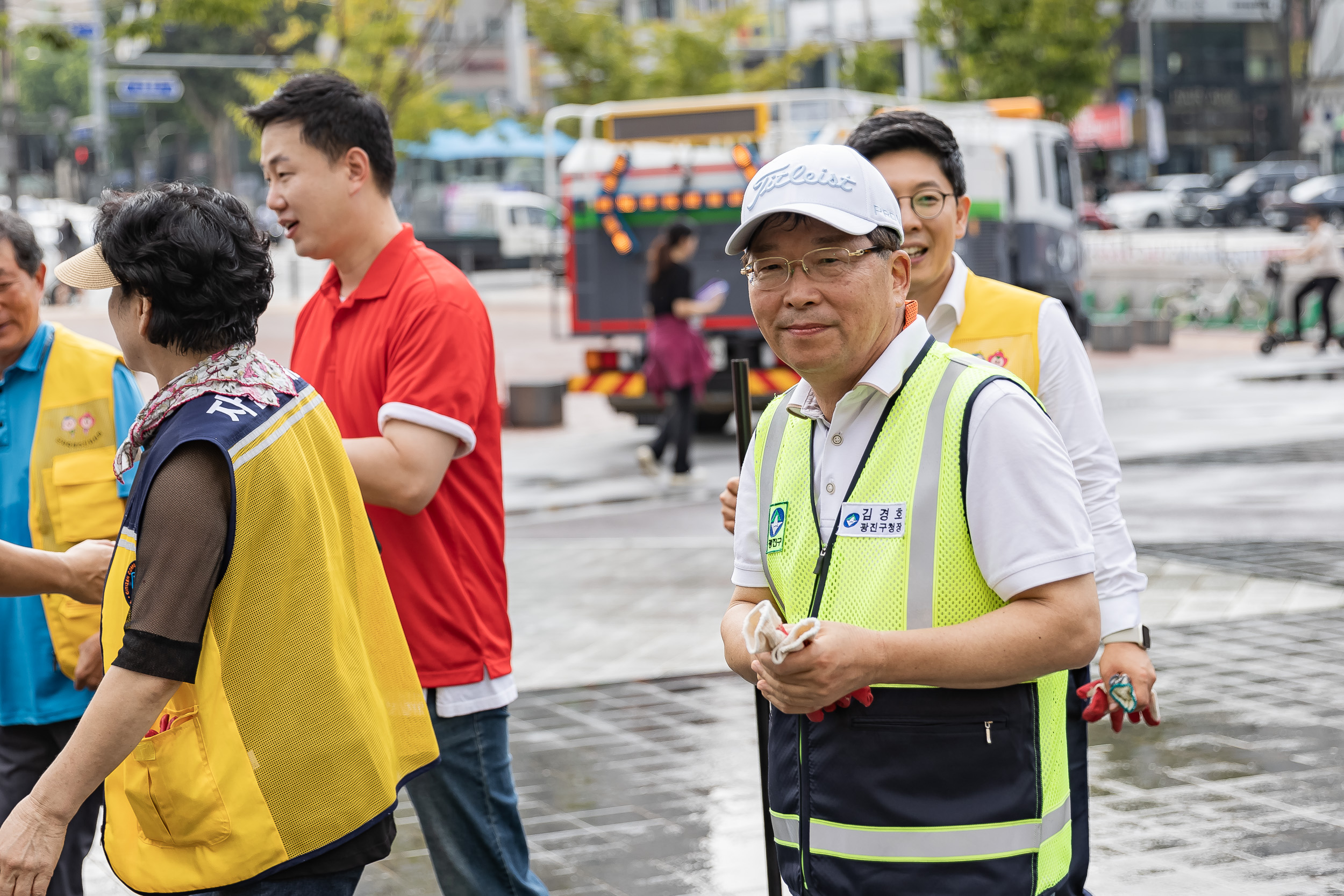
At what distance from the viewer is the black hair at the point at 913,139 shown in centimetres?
323

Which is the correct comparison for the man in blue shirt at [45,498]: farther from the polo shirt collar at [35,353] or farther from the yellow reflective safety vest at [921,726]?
the yellow reflective safety vest at [921,726]

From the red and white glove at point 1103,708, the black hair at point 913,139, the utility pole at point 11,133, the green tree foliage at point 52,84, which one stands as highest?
the green tree foliage at point 52,84

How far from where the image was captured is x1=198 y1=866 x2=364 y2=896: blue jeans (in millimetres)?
2383

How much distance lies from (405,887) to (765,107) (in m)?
10.2

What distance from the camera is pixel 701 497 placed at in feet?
39.4

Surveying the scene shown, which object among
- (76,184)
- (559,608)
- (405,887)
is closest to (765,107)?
(559,608)

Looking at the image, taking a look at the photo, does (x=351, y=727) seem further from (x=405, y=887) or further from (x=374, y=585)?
(x=405, y=887)

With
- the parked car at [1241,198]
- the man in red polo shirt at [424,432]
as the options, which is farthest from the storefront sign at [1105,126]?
the man in red polo shirt at [424,432]

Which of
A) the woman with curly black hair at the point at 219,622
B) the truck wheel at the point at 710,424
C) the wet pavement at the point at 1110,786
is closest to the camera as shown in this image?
the woman with curly black hair at the point at 219,622

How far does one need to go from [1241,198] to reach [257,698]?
159ft

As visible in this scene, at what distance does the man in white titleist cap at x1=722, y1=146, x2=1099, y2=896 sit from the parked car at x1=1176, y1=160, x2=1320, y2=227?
47422mm

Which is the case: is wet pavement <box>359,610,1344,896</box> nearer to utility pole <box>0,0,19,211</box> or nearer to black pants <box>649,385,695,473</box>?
black pants <box>649,385,695,473</box>

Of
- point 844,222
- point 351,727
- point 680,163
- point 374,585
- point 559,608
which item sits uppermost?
point 680,163

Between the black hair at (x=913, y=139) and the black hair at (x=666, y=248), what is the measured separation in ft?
30.3
